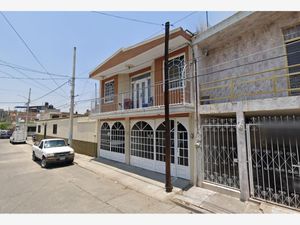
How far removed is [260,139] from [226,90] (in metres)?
2.73

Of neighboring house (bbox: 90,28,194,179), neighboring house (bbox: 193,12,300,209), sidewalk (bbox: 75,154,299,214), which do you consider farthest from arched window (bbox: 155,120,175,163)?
neighboring house (bbox: 193,12,300,209)

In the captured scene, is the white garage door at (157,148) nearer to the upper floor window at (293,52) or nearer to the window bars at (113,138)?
the window bars at (113,138)

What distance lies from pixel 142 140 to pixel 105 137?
13.8 feet

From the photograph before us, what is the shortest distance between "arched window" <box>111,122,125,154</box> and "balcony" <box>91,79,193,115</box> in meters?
1.22

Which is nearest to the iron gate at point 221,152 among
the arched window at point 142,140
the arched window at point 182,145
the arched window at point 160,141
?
the arched window at point 182,145

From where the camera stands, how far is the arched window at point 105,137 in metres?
12.7

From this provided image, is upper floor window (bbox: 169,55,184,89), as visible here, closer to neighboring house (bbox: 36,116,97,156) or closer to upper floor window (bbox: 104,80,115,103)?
upper floor window (bbox: 104,80,115,103)

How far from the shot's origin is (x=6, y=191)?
273 inches

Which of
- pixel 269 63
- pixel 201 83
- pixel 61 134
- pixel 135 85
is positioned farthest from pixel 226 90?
pixel 61 134

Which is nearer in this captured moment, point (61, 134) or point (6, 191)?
point (6, 191)

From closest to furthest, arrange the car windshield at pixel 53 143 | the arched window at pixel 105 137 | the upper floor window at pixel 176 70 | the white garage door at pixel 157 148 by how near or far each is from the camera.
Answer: the white garage door at pixel 157 148
the upper floor window at pixel 176 70
the car windshield at pixel 53 143
the arched window at pixel 105 137

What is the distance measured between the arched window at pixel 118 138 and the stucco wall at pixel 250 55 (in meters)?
6.12

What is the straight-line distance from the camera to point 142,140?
33.1ft

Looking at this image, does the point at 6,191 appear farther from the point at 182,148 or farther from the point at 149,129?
the point at 182,148
